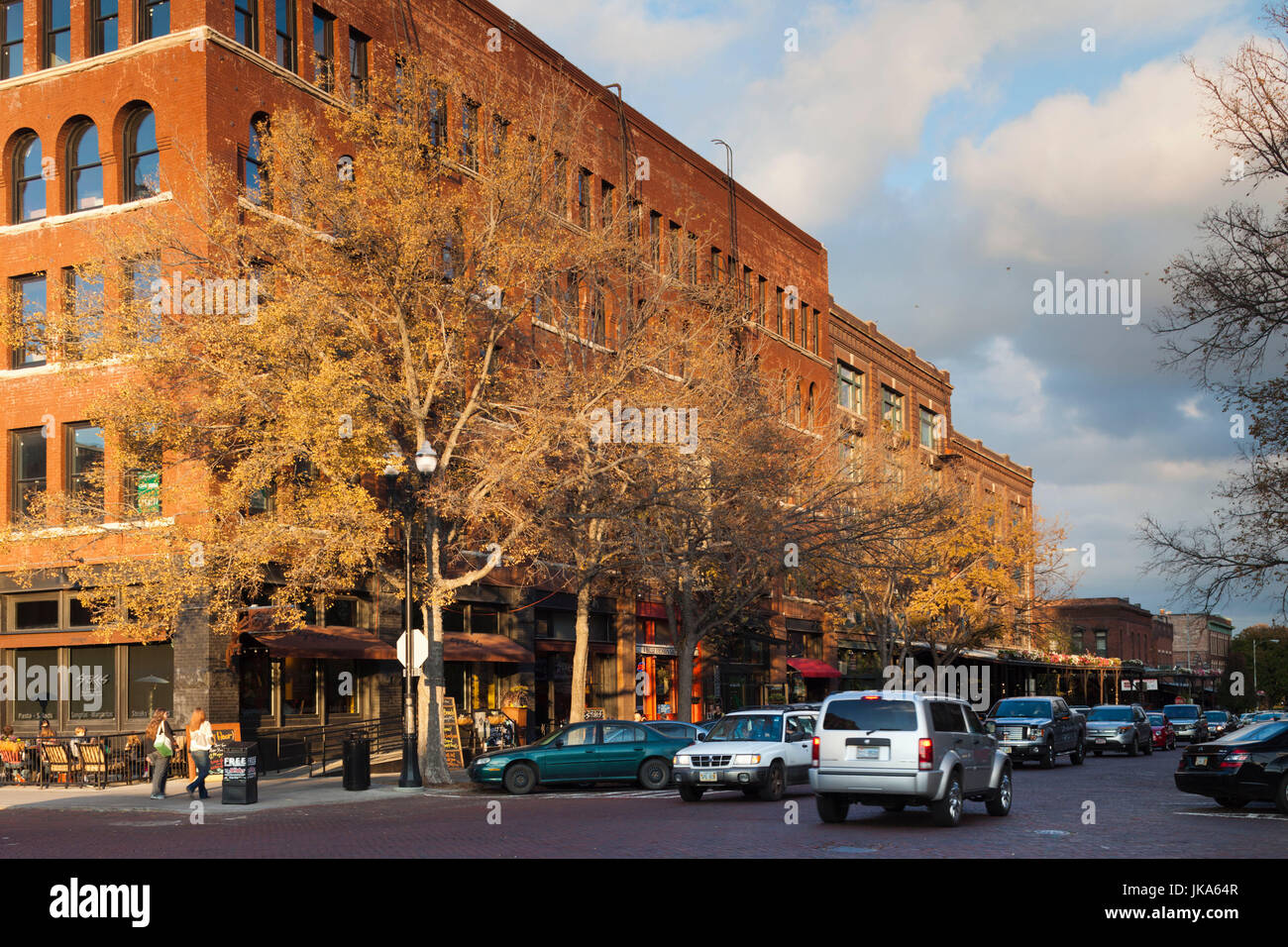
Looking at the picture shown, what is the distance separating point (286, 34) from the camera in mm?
34594

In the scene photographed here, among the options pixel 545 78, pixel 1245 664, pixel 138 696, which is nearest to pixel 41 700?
pixel 138 696

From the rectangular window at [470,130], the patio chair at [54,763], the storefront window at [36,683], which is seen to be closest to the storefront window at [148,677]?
the storefront window at [36,683]

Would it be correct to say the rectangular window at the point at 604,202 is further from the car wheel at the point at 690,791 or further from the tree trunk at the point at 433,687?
the car wheel at the point at 690,791

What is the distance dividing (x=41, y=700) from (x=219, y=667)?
6074mm

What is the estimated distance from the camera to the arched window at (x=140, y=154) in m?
32.7

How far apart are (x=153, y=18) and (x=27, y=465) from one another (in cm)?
1134

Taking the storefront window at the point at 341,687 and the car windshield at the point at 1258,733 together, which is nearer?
the car windshield at the point at 1258,733

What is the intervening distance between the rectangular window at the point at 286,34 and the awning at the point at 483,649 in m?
15.5

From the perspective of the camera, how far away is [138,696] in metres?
32.0

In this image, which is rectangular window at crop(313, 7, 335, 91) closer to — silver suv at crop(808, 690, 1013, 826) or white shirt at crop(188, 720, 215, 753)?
white shirt at crop(188, 720, 215, 753)

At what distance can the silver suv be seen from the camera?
59.0 feet

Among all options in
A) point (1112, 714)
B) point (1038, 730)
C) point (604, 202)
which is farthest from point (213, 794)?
point (1112, 714)
